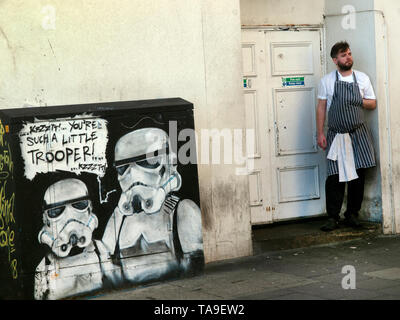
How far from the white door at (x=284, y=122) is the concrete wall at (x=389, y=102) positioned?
2.57ft

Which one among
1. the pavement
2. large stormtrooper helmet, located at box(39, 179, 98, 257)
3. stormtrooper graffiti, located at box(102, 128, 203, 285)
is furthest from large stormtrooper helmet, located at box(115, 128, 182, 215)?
the pavement

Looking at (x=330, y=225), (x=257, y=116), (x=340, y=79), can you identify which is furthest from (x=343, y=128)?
(x=330, y=225)

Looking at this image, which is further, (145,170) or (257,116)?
(257,116)

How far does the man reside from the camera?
882 cm

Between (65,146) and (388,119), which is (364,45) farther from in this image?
(65,146)

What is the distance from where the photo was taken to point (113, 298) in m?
6.71

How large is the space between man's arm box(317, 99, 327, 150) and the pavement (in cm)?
103

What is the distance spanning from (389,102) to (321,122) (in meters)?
0.93

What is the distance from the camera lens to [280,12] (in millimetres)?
9195

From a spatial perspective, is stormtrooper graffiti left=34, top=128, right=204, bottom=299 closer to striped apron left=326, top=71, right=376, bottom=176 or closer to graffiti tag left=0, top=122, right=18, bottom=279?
graffiti tag left=0, top=122, right=18, bottom=279

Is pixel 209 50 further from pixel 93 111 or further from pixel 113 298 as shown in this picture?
pixel 113 298

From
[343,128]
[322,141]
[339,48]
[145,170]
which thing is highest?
[339,48]

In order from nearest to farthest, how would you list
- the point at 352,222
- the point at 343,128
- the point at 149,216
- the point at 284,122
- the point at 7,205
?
the point at 7,205
the point at 149,216
the point at 343,128
the point at 352,222
the point at 284,122
